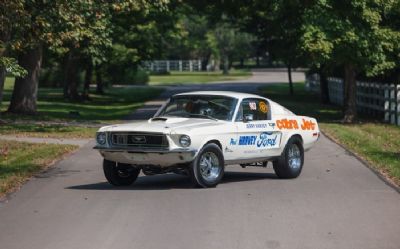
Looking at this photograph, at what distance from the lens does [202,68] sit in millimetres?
118188

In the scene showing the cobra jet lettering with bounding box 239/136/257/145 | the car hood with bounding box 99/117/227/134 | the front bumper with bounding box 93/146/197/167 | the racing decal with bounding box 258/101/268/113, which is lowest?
the front bumper with bounding box 93/146/197/167

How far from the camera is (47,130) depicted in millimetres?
25531

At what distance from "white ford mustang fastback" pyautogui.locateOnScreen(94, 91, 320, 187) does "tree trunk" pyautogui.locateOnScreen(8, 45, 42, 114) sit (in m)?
16.5

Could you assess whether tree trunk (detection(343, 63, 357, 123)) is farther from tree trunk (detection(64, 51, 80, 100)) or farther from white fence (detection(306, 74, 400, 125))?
tree trunk (detection(64, 51, 80, 100))

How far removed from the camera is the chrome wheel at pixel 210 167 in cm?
1373

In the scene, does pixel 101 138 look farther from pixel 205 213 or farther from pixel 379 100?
pixel 379 100

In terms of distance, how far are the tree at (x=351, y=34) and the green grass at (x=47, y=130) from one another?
7323 mm

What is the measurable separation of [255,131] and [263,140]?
23 cm

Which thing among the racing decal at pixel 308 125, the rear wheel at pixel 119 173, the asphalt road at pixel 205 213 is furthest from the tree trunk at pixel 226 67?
the rear wheel at pixel 119 173

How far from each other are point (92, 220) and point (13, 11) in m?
6.53

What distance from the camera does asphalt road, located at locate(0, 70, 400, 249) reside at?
966cm

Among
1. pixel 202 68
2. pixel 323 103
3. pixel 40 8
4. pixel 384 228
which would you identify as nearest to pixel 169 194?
pixel 384 228

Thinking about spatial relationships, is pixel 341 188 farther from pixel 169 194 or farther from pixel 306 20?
pixel 306 20

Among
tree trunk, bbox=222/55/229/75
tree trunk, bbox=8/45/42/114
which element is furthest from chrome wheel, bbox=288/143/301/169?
tree trunk, bbox=222/55/229/75
